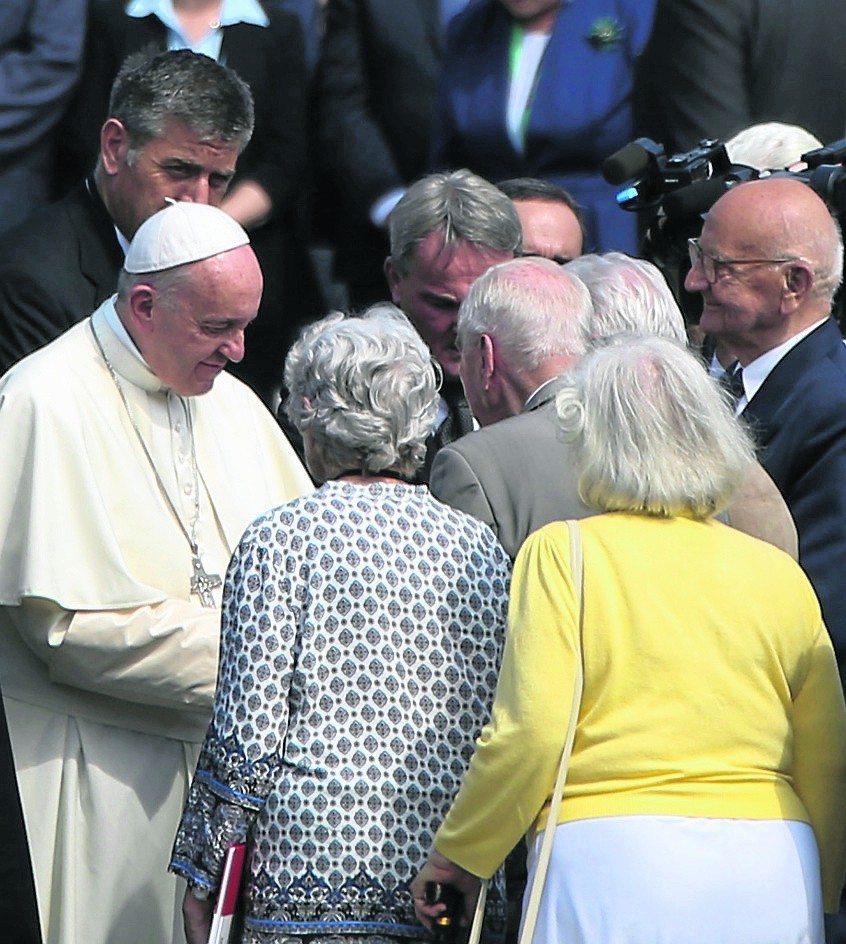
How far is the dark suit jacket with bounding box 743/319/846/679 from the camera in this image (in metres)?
3.94

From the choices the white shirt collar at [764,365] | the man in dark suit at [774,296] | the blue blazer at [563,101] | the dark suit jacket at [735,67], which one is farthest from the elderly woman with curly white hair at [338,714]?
the dark suit jacket at [735,67]

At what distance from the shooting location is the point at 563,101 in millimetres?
5645

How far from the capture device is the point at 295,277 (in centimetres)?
580

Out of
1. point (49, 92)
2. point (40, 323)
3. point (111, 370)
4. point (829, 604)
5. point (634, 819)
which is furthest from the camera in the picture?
point (49, 92)

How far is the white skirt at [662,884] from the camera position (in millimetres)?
3010

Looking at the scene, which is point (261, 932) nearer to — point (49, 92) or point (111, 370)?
point (111, 370)

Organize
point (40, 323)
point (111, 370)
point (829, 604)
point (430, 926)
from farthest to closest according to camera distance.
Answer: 1. point (40, 323)
2. point (111, 370)
3. point (829, 604)
4. point (430, 926)

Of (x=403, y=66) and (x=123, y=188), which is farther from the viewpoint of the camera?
(x=403, y=66)

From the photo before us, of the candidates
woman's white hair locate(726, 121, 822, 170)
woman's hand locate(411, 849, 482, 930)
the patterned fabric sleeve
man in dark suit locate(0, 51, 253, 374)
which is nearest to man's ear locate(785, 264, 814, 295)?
woman's white hair locate(726, 121, 822, 170)

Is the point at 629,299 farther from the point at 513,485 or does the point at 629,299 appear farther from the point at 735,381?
the point at 513,485

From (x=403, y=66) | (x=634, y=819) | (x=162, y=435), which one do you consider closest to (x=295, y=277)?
(x=403, y=66)

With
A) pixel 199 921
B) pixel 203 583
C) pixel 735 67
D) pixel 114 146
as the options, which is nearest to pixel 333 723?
pixel 199 921

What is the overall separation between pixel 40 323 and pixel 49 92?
112 centimetres

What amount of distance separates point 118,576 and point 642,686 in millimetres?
1338
